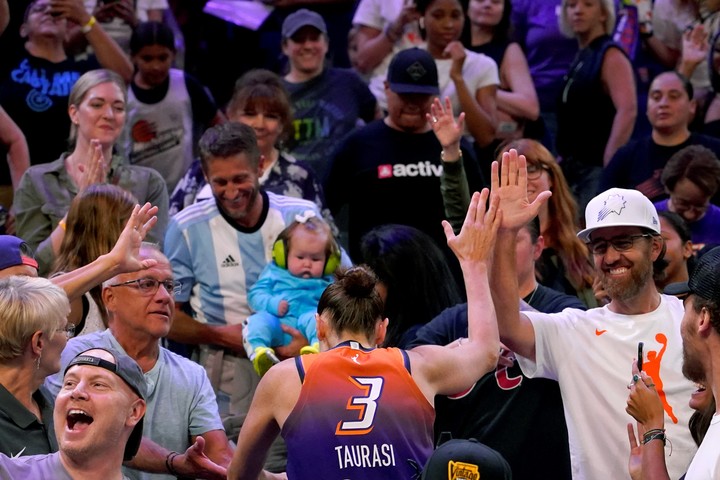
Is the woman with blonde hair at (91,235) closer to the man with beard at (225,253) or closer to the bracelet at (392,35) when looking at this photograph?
the man with beard at (225,253)

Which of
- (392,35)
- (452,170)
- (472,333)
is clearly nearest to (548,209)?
(452,170)

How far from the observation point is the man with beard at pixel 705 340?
4016mm

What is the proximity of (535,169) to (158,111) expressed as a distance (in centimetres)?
266

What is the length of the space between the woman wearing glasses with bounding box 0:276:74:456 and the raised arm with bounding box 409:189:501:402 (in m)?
1.32

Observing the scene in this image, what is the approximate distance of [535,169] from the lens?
23.4 feet

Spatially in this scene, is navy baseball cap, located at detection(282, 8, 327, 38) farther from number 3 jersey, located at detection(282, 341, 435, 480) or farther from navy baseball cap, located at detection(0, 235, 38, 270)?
number 3 jersey, located at detection(282, 341, 435, 480)

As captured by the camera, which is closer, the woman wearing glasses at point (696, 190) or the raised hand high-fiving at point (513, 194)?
the raised hand high-fiving at point (513, 194)

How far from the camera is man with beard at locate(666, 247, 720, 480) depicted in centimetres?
402

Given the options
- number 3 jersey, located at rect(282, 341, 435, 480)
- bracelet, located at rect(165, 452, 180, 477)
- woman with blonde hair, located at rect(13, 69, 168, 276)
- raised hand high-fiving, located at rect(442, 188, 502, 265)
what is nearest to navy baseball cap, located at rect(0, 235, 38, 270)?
bracelet, located at rect(165, 452, 180, 477)

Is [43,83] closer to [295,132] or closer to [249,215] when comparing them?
[295,132]

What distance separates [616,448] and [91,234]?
253cm

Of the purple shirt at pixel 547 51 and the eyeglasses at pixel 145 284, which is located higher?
the purple shirt at pixel 547 51

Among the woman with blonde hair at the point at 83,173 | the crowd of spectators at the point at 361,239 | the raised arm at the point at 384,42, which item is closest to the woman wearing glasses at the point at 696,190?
the crowd of spectators at the point at 361,239

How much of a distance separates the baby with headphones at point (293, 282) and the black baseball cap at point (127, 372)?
1.60 m
